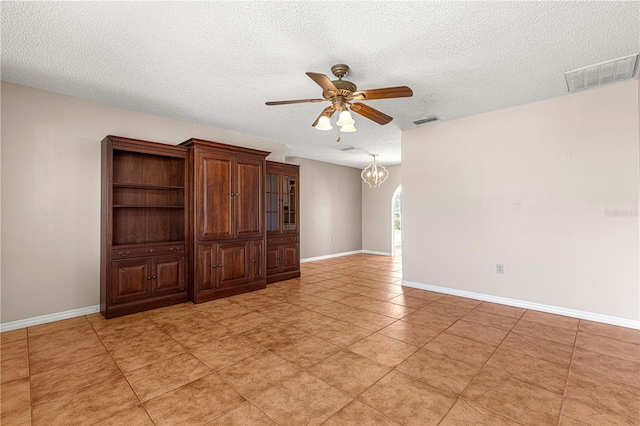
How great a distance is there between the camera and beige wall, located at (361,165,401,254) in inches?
335

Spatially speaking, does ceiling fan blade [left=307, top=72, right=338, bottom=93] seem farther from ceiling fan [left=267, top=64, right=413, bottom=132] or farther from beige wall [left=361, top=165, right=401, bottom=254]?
beige wall [left=361, top=165, right=401, bottom=254]

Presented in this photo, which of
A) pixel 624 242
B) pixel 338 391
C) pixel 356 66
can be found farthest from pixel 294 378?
pixel 624 242

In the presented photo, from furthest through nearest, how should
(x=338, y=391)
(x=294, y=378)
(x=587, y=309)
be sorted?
(x=587, y=309)
(x=294, y=378)
(x=338, y=391)

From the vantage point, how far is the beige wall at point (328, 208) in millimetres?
7477

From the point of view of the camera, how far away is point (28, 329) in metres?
3.09

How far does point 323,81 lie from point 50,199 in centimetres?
345

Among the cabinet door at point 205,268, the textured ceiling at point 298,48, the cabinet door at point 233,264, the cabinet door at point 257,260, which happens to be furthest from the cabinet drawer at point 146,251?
the textured ceiling at point 298,48

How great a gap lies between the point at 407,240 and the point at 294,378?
10.7 feet

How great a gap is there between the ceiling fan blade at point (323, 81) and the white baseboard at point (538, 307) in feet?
11.4

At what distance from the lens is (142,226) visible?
3975 mm

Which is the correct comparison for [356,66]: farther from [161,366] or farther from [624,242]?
[624,242]

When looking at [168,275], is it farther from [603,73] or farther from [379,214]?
[379,214]

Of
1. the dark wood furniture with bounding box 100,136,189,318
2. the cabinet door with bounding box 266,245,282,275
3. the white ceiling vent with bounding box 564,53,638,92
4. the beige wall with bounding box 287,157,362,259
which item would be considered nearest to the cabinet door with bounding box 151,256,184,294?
the dark wood furniture with bounding box 100,136,189,318

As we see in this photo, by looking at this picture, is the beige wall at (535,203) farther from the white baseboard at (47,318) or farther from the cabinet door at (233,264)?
the white baseboard at (47,318)
